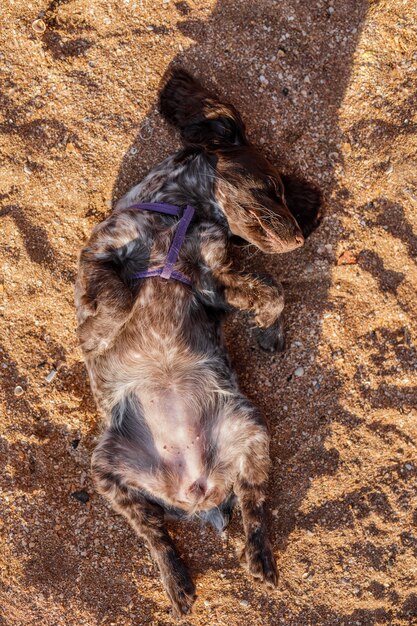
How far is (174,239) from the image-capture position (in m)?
4.73

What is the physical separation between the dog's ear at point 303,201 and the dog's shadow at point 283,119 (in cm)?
35

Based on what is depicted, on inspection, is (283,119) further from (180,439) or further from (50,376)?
(50,376)

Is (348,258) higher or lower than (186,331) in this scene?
higher

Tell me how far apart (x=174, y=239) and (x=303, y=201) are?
1067 millimetres

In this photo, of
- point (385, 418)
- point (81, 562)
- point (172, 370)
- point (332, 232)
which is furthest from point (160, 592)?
point (332, 232)

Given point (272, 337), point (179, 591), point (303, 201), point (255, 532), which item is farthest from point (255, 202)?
point (179, 591)

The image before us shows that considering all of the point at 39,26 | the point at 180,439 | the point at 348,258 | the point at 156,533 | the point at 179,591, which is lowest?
the point at 179,591

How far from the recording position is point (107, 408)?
16.3 ft

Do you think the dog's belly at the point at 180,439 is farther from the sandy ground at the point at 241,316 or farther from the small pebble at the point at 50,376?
the small pebble at the point at 50,376

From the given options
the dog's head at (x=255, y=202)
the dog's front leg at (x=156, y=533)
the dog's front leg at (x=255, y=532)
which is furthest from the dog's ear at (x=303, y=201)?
the dog's front leg at (x=156, y=533)

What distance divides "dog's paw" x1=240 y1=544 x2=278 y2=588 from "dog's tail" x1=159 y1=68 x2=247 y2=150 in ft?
9.65

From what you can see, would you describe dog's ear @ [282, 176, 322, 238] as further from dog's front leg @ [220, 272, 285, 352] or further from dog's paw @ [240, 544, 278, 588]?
dog's paw @ [240, 544, 278, 588]

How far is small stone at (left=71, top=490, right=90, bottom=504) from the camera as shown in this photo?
5359 millimetres

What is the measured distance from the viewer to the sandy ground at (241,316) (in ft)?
17.4
